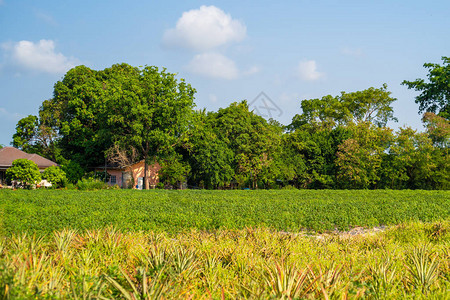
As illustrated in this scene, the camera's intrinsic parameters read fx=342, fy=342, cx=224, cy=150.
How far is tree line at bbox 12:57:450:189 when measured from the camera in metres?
30.2

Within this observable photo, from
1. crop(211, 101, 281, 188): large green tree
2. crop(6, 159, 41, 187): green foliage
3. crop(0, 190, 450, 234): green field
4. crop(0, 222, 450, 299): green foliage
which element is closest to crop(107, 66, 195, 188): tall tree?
crop(211, 101, 281, 188): large green tree

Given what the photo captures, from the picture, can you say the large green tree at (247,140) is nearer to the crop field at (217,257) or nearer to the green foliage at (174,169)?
the green foliage at (174,169)

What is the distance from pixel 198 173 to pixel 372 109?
2709 centimetres

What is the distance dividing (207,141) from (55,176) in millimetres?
13942

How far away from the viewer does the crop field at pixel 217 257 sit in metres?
3.85

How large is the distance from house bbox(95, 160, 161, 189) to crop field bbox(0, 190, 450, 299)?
70.1ft

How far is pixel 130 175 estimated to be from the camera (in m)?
36.1

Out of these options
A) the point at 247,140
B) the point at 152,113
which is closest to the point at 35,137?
the point at 152,113

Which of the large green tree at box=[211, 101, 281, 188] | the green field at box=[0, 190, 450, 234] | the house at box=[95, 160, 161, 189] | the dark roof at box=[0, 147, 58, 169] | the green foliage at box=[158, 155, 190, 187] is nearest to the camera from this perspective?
the green field at box=[0, 190, 450, 234]

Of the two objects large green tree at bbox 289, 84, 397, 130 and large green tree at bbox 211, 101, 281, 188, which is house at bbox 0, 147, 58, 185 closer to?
large green tree at bbox 211, 101, 281, 188

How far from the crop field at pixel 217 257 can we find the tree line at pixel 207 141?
54.6 feet

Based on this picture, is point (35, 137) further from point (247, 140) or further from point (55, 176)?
point (247, 140)

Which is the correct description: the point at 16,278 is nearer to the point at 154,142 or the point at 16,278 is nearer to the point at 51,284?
the point at 51,284

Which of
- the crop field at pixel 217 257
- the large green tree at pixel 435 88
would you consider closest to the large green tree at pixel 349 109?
the large green tree at pixel 435 88
